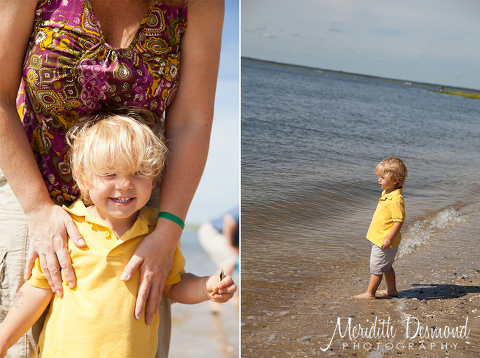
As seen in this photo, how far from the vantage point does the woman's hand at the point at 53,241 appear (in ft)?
3.39

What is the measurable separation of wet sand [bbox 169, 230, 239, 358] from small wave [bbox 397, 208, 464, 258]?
6.34ft

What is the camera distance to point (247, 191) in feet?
18.8

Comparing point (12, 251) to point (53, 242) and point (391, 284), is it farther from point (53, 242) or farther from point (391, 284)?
point (391, 284)

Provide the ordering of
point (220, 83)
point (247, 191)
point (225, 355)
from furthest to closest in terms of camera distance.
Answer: point (247, 191)
point (220, 83)
point (225, 355)

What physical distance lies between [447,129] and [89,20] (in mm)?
11770

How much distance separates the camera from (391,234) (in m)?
3.02

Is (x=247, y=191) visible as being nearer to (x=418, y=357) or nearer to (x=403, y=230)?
(x=403, y=230)

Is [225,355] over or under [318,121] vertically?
under

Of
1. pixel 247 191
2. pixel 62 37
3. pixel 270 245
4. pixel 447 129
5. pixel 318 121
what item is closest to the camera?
pixel 62 37

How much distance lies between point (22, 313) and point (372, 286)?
2683 mm

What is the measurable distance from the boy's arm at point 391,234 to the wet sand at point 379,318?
48 centimetres

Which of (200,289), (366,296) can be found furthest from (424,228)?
(200,289)

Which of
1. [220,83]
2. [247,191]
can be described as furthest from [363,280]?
[247,191]

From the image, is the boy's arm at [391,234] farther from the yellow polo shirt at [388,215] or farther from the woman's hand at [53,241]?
the woman's hand at [53,241]
